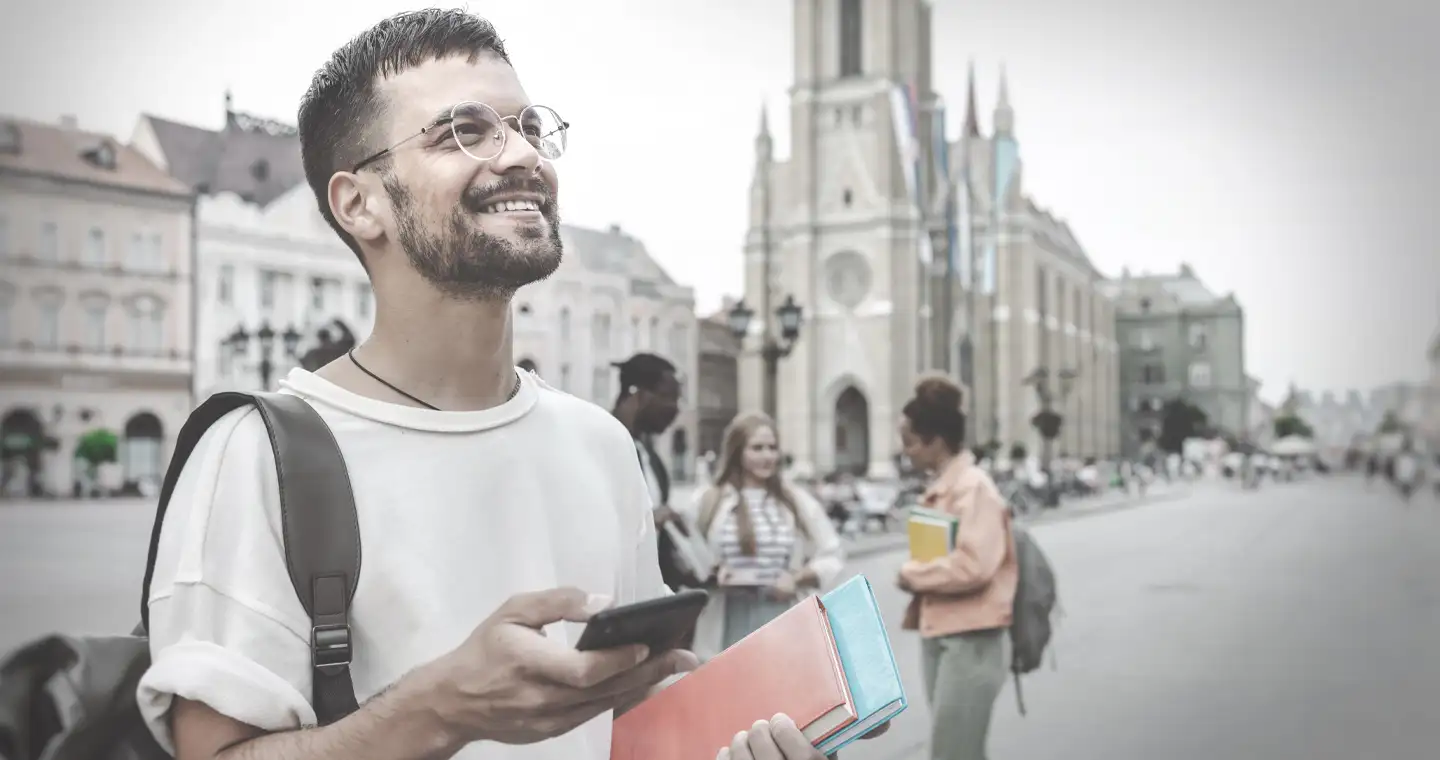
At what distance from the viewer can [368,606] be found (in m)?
0.79

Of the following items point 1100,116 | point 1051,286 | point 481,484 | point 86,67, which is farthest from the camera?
point 1051,286

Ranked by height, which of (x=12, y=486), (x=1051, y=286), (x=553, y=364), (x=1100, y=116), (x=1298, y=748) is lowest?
(x=1298, y=748)

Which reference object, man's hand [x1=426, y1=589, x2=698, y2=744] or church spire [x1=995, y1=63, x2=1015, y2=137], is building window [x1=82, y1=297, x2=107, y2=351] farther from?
man's hand [x1=426, y1=589, x2=698, y2=744]

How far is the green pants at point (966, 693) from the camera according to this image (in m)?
3.11

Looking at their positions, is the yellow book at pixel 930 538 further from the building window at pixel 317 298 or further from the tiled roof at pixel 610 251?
the building window at pixel 317 298

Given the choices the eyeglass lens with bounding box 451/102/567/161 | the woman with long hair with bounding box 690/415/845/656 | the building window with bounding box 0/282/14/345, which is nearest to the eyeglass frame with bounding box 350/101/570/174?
the eyeglass lens with bounding box 451/102/567/161

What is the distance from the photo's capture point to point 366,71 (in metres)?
0.88

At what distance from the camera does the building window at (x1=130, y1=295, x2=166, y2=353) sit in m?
5.01

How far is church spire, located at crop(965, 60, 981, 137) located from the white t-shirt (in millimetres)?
6024

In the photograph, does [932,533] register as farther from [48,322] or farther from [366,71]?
[48,322]

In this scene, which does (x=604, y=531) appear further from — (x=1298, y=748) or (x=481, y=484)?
(x=1298, y=748)

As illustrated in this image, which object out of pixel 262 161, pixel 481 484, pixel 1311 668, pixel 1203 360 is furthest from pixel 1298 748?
pixel 481 484

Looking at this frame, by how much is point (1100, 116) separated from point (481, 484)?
635 centimetres

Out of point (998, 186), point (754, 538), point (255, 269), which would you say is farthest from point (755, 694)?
point (998, 186)
